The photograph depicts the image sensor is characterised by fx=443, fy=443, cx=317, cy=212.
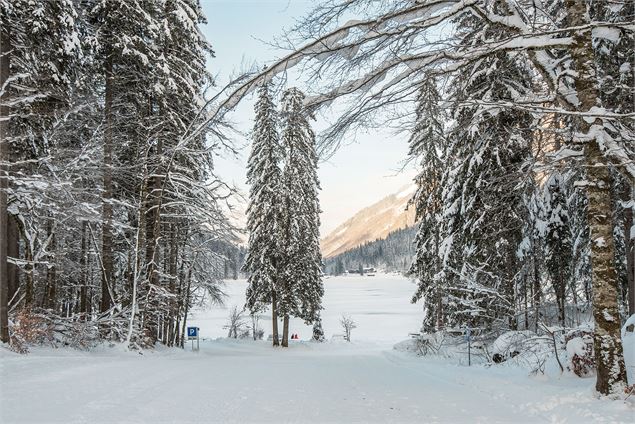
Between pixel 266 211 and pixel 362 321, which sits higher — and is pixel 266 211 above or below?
above

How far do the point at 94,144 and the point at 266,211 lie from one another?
53.5 ft

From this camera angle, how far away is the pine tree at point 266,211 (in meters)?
27.5

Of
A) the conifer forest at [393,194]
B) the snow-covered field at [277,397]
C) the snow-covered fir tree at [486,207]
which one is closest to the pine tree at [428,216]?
the conifer forest at [393,194]

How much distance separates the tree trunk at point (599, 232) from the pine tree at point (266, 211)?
2241cm

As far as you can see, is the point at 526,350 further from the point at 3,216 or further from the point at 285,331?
the point at 285,331

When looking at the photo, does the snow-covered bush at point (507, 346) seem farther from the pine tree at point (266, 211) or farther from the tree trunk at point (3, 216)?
the pine tree at point (266, 211)

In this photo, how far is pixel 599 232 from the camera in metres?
5.57

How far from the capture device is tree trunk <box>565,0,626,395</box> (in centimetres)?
528

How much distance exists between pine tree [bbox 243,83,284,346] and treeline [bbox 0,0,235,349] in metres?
9.19

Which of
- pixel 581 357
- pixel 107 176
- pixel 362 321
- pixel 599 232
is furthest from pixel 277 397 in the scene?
pixel 362 321

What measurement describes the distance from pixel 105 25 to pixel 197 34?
3.28 m

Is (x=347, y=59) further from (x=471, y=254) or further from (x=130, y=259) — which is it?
(x=130, y=259)

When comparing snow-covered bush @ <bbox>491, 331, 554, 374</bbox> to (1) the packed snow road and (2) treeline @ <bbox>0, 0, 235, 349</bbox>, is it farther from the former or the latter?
(2) treeline @ <bbox>0, 0, 235, 349</bbox>

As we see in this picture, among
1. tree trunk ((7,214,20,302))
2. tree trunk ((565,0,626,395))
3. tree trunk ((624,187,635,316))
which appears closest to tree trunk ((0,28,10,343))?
tree trunk ((7,214,20,302))
